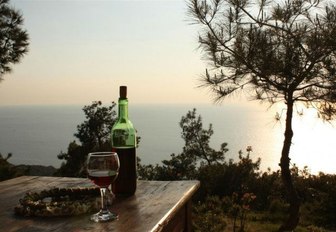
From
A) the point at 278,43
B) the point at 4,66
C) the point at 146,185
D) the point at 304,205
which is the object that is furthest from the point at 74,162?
the point at 146,185

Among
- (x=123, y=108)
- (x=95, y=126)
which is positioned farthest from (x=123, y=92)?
(x=95, y=126)

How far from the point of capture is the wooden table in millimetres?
1015

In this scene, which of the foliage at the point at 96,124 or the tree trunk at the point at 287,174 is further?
the foliage at the point at 96,124

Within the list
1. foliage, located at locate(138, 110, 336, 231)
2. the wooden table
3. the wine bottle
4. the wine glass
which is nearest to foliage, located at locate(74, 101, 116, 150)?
foliage, located at locate(138, 110, 336, 231)

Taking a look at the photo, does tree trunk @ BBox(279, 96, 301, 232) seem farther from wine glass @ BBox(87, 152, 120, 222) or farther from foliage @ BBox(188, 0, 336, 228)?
wine glass @ BBox(87, 152, 120, 222)

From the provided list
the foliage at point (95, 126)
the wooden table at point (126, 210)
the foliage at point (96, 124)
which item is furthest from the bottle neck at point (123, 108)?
the foliage at point (96, 124)

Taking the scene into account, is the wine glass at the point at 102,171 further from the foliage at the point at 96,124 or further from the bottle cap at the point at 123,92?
the foliage at the point at 96,124

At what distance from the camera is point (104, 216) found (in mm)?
1076

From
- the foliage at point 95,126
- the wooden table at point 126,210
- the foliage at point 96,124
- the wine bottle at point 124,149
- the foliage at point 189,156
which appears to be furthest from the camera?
the foliage at point 96,124

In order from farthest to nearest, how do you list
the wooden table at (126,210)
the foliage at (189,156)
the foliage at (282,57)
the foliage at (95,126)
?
the foliage at (95,126)
the foliage at (189,156)
the foliage at (282,57)
the wooden table at (126,210)

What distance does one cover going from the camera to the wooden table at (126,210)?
1.01 meters

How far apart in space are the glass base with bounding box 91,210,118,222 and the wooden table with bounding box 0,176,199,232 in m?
0.02

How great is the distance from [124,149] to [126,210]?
25cm

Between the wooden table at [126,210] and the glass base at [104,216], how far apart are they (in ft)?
0.06
